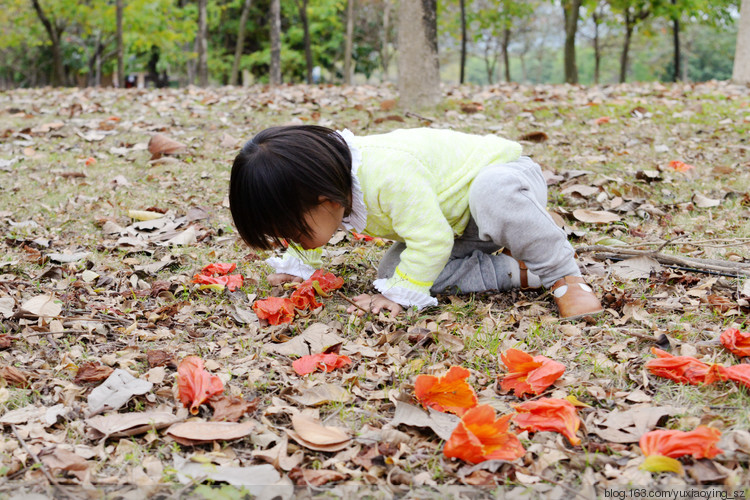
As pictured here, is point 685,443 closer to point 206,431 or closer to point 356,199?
point 206,431

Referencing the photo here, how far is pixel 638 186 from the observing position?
4215 millimetres

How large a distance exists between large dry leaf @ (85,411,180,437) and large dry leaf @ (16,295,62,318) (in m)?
0.84

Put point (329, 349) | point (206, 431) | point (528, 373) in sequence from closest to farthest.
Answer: point (206, 431) → point (528, 373) → point (329, 349)

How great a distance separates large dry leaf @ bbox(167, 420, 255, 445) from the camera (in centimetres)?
175

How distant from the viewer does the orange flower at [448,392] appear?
188cm

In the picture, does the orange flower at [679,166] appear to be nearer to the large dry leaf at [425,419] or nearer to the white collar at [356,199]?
the white collar at [356,199]

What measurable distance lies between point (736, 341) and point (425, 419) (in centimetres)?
106

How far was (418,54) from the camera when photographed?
677 cm

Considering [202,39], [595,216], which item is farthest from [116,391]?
[202,39]

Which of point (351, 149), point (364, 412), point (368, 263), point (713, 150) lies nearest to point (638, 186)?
point (713, 150)

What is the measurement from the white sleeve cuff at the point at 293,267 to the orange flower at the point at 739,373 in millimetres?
1825

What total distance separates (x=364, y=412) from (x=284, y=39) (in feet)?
77.0

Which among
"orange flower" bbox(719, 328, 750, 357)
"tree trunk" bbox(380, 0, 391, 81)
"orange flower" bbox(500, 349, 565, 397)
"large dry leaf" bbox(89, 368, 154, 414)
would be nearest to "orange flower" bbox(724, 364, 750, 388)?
"orange flower" bbox(719, 328, 750, 357)

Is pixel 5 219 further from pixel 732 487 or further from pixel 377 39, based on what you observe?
pixel 377 39
